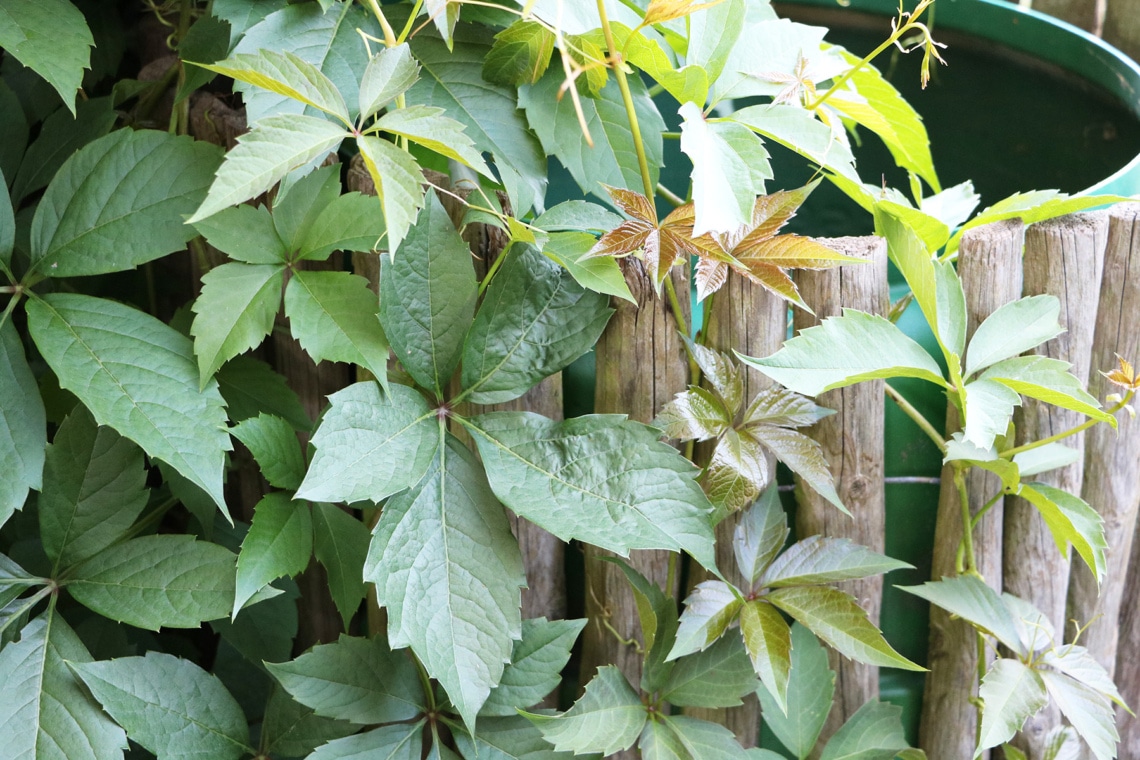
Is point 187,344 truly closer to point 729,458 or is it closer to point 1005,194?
point 729,458

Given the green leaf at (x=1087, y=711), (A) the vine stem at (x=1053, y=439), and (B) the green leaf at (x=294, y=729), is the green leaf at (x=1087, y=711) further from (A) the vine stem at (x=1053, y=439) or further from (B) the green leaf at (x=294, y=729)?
(B) the green leaf at (x=294, y=729)

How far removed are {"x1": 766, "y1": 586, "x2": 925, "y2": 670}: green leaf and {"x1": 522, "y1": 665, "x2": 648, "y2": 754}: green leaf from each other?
170 millimetres

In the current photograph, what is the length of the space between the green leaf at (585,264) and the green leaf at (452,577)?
7.4 inches

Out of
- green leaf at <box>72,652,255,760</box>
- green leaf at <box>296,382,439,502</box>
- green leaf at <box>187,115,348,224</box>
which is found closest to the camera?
green leaf at <box>187,115,348,224</box>

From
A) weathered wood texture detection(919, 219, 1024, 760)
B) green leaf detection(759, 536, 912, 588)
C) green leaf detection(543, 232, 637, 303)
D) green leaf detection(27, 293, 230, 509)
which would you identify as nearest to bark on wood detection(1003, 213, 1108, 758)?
weathered wood texture detection(919, 219, 1024, 760)

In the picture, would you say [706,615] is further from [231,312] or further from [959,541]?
[231,312]

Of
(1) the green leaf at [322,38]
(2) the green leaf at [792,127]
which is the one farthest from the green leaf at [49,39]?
(2) the green leaf at [792,127]

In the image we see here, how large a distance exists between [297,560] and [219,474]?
0.12 metres

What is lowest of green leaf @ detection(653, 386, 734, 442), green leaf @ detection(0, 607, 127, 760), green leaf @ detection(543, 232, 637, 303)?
green leaf @ detection(0, 607, 127, 760)

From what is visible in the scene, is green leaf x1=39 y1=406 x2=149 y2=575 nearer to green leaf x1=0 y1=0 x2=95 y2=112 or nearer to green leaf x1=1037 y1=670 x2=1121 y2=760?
green leaf x1=0 y1=0 x2=95 y2=112

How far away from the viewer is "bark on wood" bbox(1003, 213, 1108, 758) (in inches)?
36.8

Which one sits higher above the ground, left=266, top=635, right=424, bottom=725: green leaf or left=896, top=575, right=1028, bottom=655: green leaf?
left=896, top=575, right=1028, bottom=655: green leaf

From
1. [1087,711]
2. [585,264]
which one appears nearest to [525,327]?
[585,264]

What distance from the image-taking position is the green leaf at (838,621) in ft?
2.85
